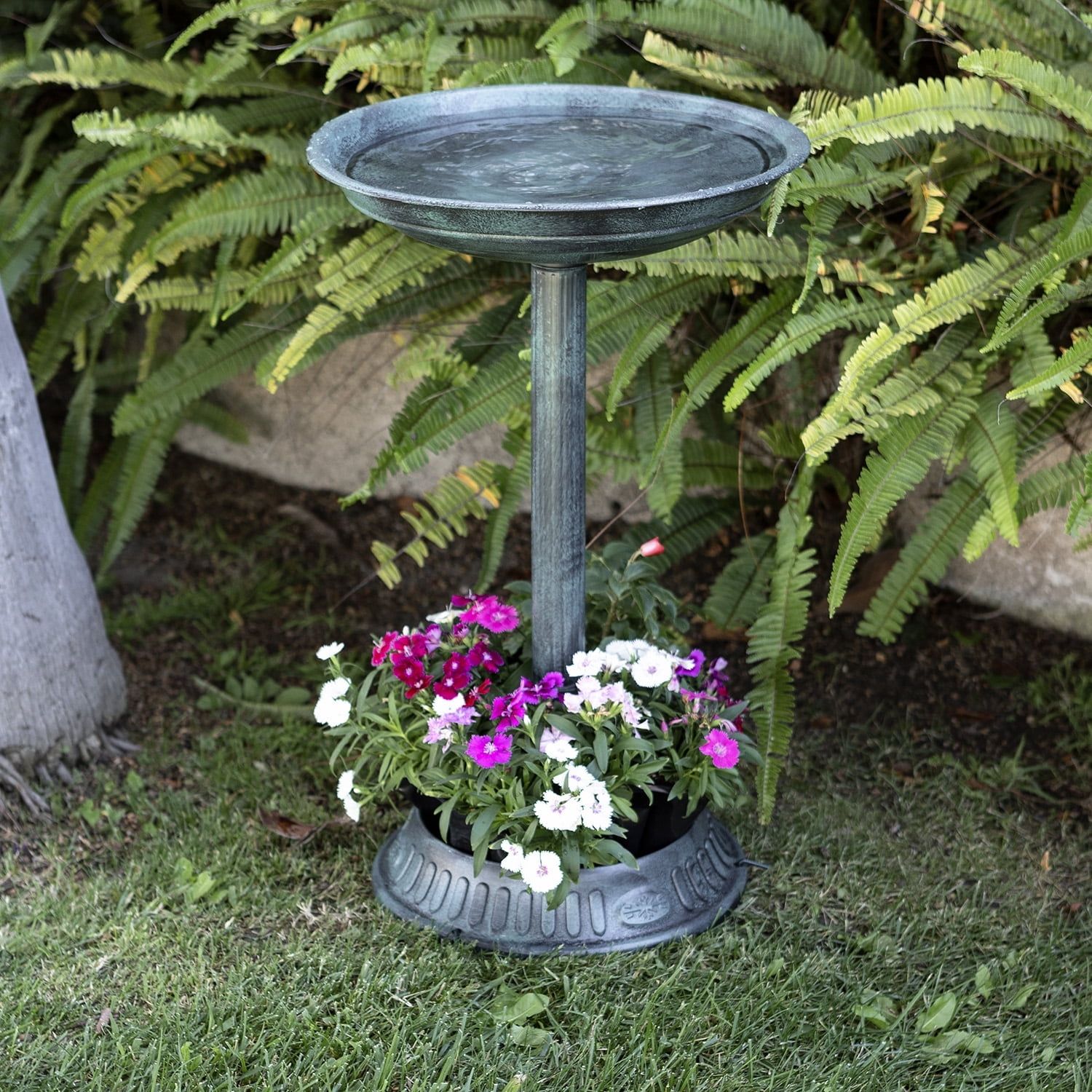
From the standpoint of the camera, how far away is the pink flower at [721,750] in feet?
7.45

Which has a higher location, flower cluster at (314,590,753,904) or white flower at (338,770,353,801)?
flower cluster at (314,590,753,904)

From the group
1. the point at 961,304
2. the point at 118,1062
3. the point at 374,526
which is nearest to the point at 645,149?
the point at 961,304

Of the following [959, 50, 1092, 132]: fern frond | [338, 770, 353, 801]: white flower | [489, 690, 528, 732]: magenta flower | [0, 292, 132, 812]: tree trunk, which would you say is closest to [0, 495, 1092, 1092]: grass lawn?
→ [0, 292, 132, 812]: tree trunk

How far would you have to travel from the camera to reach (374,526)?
4020mm

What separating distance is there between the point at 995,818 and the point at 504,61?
1963 mm

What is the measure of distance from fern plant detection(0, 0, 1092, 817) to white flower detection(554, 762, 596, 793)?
479 mm

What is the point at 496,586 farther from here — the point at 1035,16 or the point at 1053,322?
the point at 1035,16

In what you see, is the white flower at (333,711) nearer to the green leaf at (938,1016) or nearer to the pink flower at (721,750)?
the pink flower at (721,750)

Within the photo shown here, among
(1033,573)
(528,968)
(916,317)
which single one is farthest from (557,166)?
(1033,573)

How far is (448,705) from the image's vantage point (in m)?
2.29

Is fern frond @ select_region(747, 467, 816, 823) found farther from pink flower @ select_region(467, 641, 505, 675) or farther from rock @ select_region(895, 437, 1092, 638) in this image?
Answer: rock @ select_region(895, 437, 1092, 638)

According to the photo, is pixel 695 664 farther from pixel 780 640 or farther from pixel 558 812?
pixel 558 812

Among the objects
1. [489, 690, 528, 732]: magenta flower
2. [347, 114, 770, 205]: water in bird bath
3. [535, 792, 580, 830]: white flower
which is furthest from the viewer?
[489, 690, 528, 732]: magenta flower

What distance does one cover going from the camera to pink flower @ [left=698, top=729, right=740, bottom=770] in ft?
7.45
